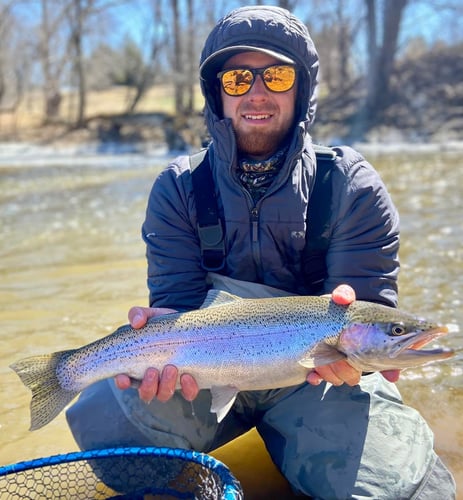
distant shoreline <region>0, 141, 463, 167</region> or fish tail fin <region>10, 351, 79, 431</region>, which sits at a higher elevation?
fish tail fin <region>10, 351, 79, 431</region>

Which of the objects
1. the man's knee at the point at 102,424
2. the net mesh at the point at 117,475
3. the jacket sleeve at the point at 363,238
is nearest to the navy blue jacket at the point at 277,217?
the jacket sleeve at the point at 363,238

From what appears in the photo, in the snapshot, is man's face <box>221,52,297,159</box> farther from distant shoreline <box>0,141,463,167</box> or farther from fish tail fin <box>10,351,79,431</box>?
distant shoreline <box>0,141,463,167</box>

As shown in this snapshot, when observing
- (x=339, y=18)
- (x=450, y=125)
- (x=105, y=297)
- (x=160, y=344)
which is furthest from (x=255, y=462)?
(x=339, y=18)

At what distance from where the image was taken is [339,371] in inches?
95.4

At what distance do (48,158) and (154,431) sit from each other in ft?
75.8

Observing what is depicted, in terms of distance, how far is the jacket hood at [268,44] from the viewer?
117 inches

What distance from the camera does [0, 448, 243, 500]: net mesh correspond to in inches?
90.0

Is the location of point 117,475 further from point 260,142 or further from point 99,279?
point 99,279

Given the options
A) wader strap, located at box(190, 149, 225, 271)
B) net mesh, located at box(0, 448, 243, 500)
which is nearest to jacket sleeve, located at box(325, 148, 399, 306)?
wader strap, located at box(190, 149, 225, 271)

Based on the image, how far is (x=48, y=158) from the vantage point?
24.3m

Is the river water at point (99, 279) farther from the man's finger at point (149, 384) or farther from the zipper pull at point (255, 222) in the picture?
the zipper pull at point (255, 222)

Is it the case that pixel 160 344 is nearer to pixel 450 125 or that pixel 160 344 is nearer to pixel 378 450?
pixel 378 450

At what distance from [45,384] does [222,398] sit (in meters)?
0.76

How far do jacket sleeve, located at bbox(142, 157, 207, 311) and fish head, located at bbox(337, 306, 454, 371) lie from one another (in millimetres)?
890
